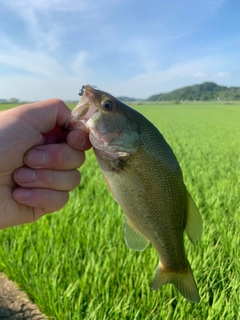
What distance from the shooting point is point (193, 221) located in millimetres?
1442

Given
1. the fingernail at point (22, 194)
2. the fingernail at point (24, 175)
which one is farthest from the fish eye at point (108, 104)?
the fingernail at point (22, 194)

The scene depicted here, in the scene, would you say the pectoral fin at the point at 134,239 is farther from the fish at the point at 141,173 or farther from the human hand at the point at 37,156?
the human hand at the point at 37,156

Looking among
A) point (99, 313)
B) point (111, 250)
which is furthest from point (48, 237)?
point (99, 313)

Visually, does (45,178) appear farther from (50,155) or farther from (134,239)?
(134,239)

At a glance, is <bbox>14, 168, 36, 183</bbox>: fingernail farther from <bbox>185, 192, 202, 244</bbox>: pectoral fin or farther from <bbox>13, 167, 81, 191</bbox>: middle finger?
<bbox>185, 192, 202, 244</bbox>: pectoral fin

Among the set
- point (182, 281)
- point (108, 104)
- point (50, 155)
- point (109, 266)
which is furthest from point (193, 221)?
point (109, 266)

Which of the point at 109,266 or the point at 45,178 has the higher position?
the point at 45,178

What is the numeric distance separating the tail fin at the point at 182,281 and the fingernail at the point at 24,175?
780 millimetres

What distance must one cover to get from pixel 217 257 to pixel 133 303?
0.95m

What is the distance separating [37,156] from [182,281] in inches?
35.2

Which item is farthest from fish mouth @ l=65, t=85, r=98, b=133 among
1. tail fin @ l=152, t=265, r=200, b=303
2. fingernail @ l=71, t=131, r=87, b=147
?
tail fin @ l=152, t=265, r=200, b=303

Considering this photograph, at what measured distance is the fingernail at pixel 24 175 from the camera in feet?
5.70

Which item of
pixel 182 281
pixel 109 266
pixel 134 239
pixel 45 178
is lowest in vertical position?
pixel 109 266

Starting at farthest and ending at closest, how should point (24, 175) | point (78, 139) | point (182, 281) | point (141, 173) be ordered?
point (24, 175)
point (78, 139)
point (182, 281)
point (141, 173)
